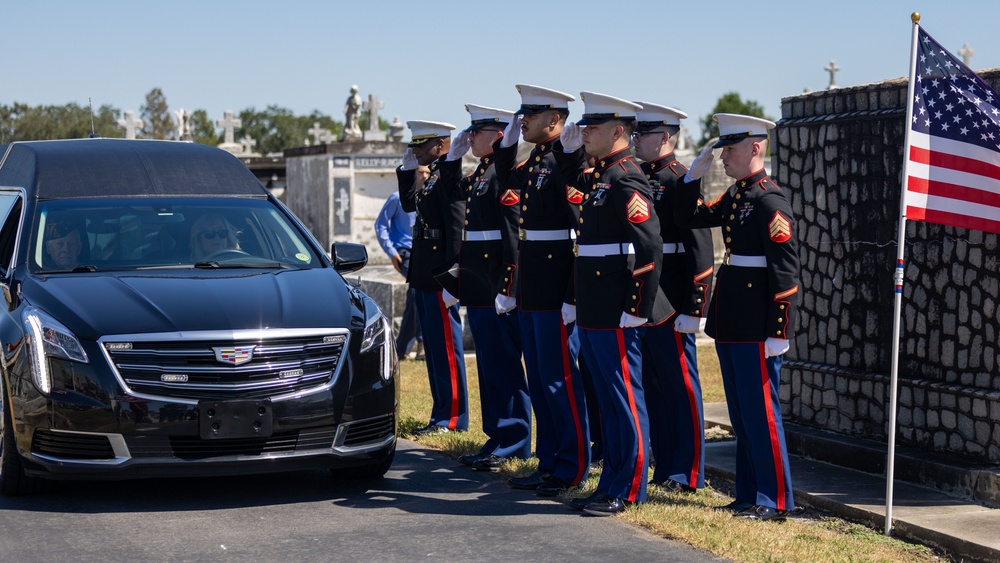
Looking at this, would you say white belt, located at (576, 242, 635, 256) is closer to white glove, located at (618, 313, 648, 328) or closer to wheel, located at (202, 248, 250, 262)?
white glove, located at (618, 313, 648, 328)

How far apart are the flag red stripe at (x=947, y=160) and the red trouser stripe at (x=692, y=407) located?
1.54m

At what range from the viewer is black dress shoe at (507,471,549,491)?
753 cm

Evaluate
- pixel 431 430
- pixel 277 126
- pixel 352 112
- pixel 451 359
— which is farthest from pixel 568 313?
pixel 277 126

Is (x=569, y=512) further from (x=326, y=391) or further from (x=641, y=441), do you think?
(x=326, y=391)

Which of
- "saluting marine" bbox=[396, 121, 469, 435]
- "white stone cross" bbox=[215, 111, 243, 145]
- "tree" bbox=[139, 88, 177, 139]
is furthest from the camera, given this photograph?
"tree" bbox=[139, 88, 177, 139]

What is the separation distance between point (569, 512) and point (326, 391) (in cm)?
136

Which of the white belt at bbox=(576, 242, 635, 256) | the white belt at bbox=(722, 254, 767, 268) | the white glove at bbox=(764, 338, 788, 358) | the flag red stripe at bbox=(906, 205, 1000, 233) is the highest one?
the flag red stripe at bbox=(906, 205, 1000, 233)

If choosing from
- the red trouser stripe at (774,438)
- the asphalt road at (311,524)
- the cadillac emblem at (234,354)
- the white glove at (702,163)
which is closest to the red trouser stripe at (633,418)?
the asphalt road at (311,524)

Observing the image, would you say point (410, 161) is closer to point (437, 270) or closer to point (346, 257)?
point (437, 270)

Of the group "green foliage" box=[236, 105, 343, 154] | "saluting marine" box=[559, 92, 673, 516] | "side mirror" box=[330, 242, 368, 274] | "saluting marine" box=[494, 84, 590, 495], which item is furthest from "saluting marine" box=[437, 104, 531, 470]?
"green foliage" box=[236, 105, 343, 154]

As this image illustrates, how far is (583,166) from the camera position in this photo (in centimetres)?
741

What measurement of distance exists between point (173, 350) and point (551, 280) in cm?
202

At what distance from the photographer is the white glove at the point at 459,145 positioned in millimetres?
8325

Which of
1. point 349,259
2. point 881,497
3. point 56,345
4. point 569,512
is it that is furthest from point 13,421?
point 881,497
